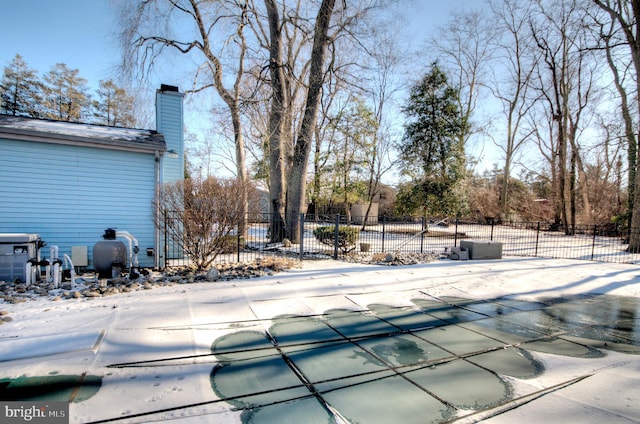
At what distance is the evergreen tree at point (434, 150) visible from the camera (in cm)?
1611

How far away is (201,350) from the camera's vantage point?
3029 mm

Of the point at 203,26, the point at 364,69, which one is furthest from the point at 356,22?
→ the point at 203,26

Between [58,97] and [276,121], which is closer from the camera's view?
[276,121]

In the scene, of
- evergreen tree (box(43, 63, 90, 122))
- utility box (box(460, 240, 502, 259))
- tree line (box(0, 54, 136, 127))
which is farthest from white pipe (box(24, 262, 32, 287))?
evergreen tree (box(43, 63, 90, 122))

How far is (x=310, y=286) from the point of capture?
17.6 feet

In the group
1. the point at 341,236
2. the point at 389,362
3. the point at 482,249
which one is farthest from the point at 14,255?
the point at 482,249

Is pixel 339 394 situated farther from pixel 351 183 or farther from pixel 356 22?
pixel 351 183

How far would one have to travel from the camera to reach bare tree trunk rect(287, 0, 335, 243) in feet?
35.0

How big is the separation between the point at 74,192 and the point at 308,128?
6943 millimetres

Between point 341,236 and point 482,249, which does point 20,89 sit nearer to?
point 341,236

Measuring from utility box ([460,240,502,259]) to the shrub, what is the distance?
3.25m

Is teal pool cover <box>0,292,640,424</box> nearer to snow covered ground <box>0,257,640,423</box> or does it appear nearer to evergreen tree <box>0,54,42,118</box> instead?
snow covered ground <box>0,257,640,423</box>

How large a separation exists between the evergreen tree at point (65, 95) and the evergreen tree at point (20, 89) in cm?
53

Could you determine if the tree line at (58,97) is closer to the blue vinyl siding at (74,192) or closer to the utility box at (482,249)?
the blue vinyl siding at (74,192)
